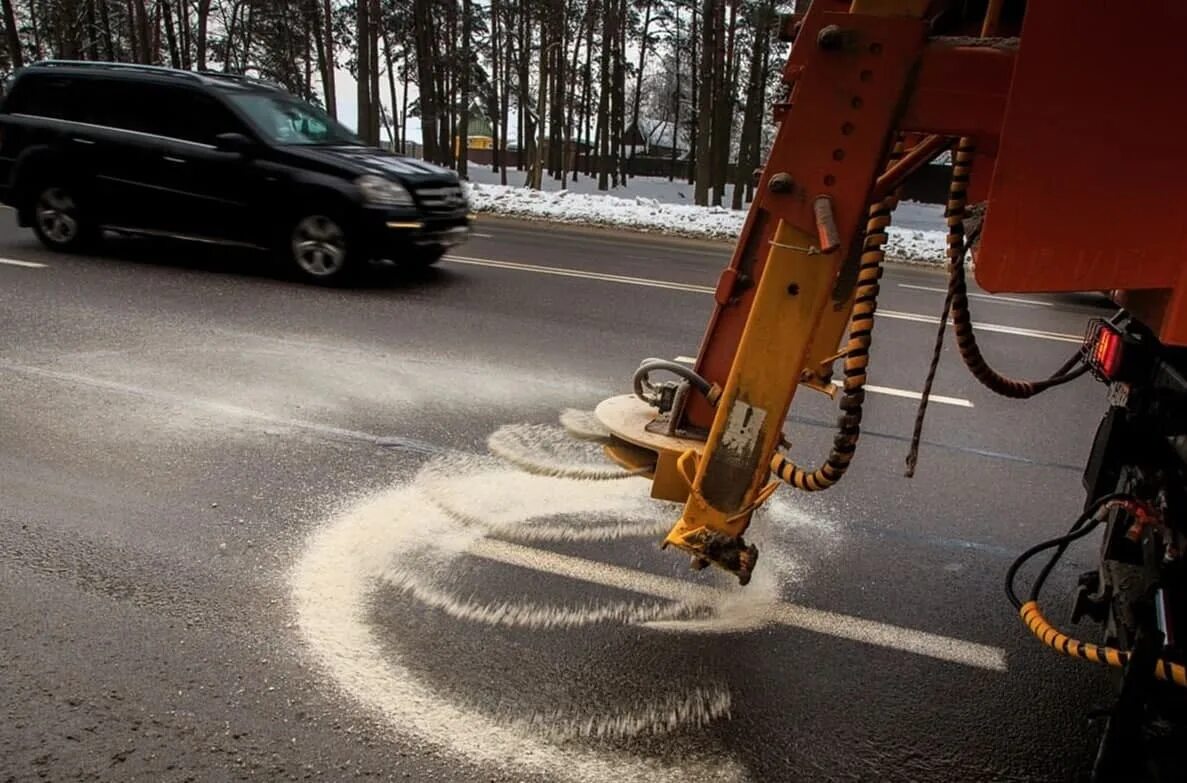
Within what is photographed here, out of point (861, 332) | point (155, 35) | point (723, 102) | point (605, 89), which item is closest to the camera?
point (861, 332)

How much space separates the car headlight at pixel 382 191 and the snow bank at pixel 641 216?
917 centimetres

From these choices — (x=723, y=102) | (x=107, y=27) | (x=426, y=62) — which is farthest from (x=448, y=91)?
(x=107, y=27)

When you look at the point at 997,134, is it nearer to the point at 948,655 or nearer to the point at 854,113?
the point at 854,113

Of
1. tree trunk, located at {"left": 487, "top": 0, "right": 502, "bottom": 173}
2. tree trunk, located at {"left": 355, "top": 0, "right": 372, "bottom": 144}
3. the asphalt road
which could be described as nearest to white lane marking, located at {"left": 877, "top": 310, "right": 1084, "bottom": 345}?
the asphalt road

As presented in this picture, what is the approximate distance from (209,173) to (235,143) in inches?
19.0

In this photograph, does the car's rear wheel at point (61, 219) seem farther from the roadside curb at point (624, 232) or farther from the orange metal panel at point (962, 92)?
the orange metal panel at point (962, 92)

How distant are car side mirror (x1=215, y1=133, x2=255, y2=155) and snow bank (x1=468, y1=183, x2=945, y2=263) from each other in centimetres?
975

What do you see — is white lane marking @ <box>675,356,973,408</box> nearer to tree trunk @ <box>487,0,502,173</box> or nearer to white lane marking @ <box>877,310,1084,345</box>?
white lane marking @ <box>877,310,1084,345</box>

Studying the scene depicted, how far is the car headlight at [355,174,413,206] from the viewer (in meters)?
9.36

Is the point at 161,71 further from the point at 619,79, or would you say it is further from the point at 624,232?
the point at 619,79

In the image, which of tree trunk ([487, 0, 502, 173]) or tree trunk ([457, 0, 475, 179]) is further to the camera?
tree trunk ([487, 0, 502, 173])

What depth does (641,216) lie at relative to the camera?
19.0 meters

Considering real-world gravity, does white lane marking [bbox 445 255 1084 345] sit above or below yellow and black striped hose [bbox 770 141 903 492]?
below

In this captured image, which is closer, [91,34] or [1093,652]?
[1093,652]
